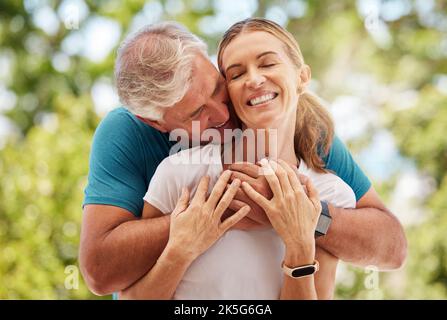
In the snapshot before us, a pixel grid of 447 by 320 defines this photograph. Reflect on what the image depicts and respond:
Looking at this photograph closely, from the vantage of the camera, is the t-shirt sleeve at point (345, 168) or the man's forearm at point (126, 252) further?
the t-shirt sleeve at point (345, 168)

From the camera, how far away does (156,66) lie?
99 cm

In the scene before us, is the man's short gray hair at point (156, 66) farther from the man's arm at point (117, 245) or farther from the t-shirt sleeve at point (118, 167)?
the man's arm at point (117, 245)

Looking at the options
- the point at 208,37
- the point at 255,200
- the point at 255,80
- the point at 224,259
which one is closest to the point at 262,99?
the point at 255,80

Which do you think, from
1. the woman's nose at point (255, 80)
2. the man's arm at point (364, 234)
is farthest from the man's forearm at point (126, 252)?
the woman's nose at point (255, 80)

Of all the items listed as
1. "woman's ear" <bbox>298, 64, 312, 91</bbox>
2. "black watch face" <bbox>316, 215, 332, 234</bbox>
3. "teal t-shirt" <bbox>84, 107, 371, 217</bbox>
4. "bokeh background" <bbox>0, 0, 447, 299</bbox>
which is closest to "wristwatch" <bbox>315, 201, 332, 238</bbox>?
"black watch face" <bbox>316, 215, 332, 234</bbox>

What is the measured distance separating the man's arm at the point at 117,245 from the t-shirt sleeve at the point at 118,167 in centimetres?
2

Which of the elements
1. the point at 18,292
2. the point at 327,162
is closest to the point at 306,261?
the point at 327,162

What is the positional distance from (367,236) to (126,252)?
0.43 m

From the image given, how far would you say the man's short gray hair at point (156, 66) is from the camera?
0.99m

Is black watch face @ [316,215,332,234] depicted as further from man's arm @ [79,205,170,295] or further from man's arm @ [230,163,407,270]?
man's arm @ [79,205,170,295]

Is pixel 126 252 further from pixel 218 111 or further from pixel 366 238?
pixel 366 238

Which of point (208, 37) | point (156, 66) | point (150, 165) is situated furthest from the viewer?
point (208, 37)

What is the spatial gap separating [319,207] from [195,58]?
0.32 metres
